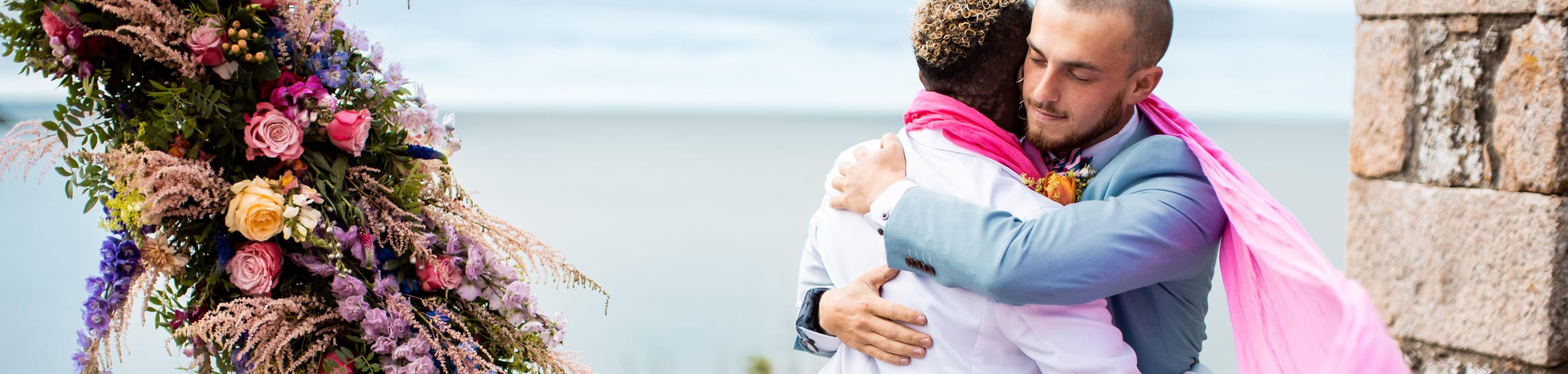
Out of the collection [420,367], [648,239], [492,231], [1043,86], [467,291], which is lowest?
[648,239]

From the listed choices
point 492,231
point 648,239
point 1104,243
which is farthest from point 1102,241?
point 648,239

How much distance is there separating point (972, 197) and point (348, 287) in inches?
42.8

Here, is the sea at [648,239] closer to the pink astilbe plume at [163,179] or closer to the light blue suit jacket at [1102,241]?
the pink astilbe plume at [163,179]

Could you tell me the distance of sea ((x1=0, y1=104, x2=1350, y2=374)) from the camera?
10.8ft

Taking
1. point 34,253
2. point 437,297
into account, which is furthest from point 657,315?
point 437,297

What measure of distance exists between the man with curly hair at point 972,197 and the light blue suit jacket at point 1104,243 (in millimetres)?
63

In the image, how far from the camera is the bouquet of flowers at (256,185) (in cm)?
160

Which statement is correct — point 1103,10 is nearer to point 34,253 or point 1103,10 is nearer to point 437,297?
point 437,297

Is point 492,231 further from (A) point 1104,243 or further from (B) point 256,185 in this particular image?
(A) point 1104,243

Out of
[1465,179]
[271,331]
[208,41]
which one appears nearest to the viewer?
[208,41]

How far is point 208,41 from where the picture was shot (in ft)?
5.24

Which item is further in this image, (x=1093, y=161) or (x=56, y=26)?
(x=1093, y=161)

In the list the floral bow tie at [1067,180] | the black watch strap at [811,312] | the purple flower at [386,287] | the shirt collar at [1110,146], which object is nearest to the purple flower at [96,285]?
the purple flower at [386,287]

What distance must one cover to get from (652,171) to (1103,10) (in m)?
19.8
